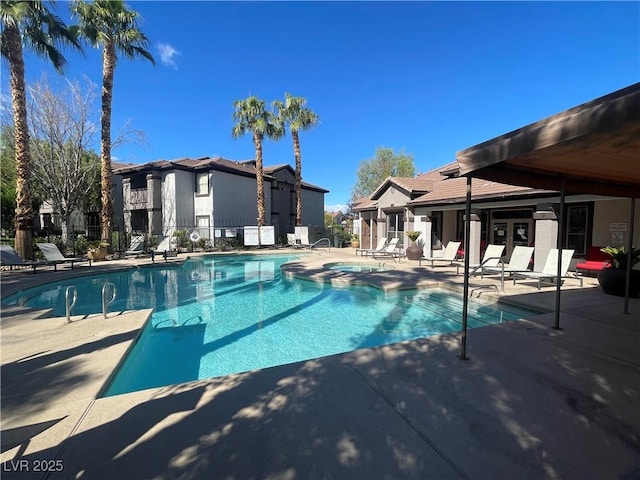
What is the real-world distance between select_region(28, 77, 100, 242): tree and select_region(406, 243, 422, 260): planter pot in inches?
753

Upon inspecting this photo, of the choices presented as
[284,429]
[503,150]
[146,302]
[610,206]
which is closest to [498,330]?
[503,150]

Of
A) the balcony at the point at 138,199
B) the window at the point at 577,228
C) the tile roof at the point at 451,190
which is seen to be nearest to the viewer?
the window at the point at 577,228

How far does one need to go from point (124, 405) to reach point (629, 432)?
4.36 metres

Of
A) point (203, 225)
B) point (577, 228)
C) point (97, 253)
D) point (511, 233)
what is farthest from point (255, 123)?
point (577, 228)

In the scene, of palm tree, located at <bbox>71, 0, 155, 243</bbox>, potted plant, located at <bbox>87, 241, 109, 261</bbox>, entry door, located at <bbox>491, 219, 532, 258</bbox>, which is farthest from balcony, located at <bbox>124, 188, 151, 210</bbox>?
entry door, located at <bbox>491, 219, 532, 258</bbox>

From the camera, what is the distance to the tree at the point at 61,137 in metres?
17.5

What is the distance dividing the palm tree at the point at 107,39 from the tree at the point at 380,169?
31738 millimetres

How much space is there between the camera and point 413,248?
16.1 metres

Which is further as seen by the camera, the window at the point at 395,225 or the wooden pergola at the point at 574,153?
the window at the point at 395,225

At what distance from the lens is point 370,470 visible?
80.4 inches

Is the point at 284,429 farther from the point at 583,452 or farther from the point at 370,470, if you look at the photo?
the point at 583,452

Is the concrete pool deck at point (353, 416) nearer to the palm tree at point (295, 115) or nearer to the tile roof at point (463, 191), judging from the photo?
the tile roof at point (463, 191)

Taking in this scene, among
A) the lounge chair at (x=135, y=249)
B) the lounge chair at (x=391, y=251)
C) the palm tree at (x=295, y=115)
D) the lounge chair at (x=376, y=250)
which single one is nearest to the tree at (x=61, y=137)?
the lounge chair at (x=135, y=249)

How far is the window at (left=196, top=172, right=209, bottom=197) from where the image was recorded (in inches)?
986
